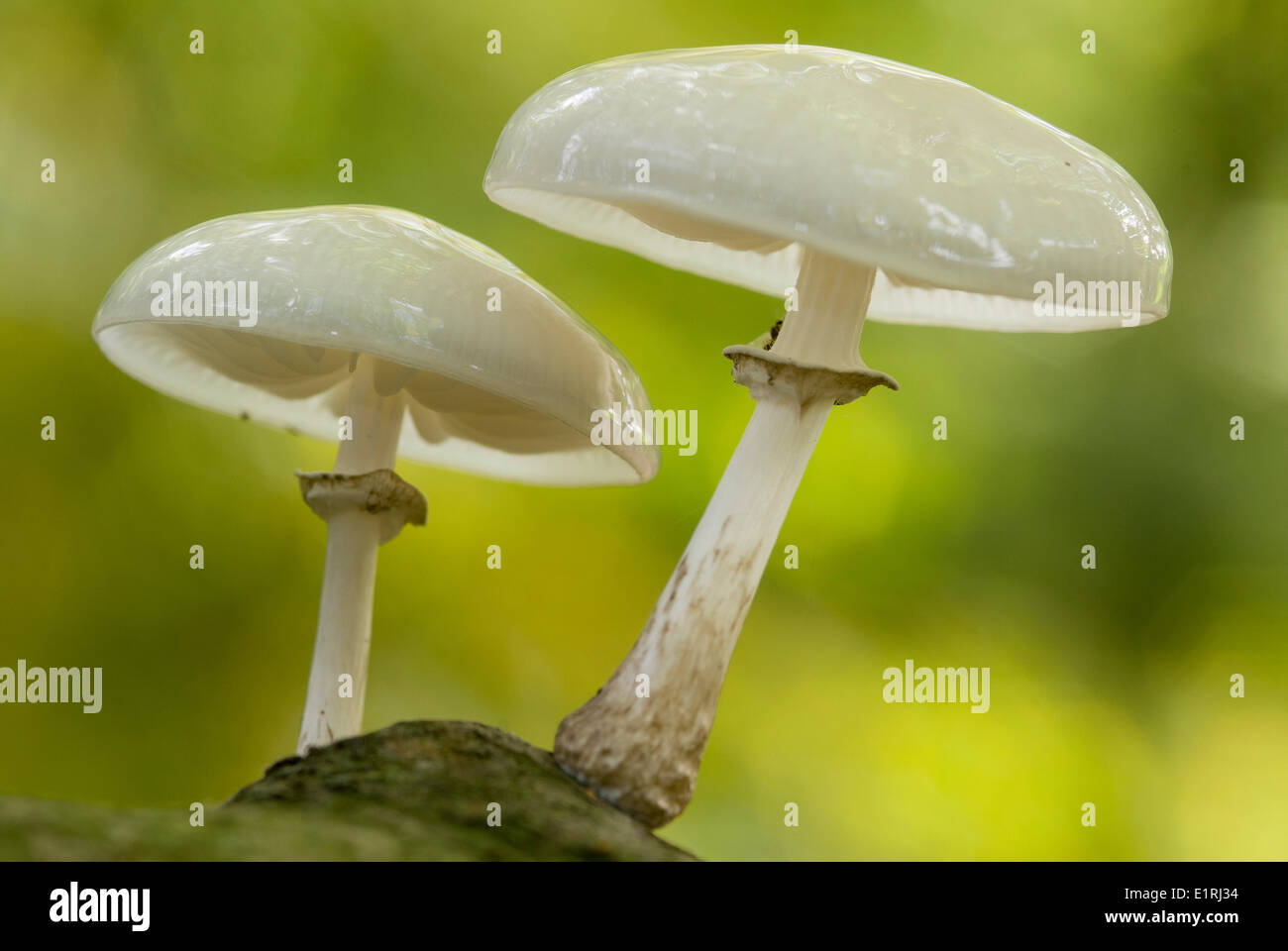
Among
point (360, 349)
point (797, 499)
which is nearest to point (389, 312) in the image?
point (360, 349)

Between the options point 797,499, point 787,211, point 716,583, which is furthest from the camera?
point 797,499

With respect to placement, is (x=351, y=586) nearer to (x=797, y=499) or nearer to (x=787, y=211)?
(x=787, y=211)

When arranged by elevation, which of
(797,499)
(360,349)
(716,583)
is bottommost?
(716,583)

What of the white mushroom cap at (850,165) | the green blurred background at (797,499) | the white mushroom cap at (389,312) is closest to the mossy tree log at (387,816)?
the white mushroom cap at (389,312)

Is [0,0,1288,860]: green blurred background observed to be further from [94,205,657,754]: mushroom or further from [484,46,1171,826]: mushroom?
[484,46,1171,826]: mushroom

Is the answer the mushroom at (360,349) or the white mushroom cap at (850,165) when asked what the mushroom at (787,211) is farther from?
the mushroom at (360,349)

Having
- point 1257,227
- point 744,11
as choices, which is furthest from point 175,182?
point 1257,227

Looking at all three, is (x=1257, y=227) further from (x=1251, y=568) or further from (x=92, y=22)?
(x=92, y=22)
